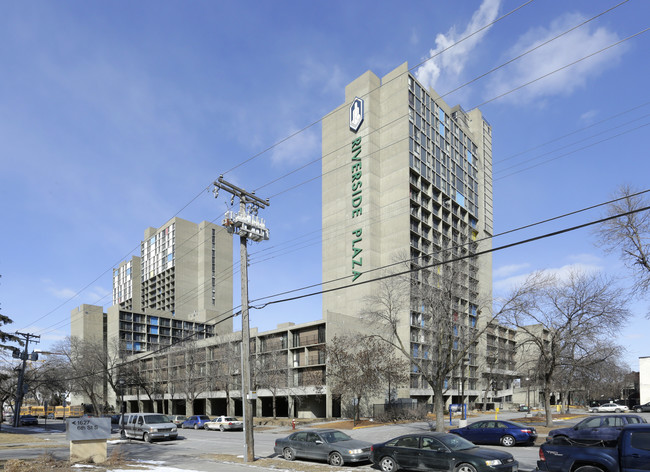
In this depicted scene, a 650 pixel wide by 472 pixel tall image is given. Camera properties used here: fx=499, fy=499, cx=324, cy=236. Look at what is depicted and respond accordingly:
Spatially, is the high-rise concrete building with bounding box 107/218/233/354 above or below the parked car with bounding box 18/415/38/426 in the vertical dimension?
above

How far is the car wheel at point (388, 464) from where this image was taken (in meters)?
16.5

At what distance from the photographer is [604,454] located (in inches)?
461

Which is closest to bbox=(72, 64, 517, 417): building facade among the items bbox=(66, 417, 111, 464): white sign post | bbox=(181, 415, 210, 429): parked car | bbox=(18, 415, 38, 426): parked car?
bbox=(181, 415, 210, 429): parked car

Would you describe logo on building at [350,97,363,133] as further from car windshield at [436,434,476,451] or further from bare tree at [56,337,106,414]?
car windshield at [436,434,476,451]

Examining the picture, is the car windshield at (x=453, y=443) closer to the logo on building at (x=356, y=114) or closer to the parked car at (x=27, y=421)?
the logo on building at (x=356, y=114)

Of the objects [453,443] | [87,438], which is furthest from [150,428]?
[453,443]

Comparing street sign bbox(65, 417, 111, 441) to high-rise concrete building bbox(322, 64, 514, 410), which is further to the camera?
high-rise concrete building bbox(322, 64, 514, 410)

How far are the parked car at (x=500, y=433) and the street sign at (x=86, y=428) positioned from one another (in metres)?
17.1

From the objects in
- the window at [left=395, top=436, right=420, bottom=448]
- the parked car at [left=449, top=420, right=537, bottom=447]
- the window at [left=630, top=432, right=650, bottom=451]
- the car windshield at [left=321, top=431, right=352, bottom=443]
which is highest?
the window at [left=630, top=432, right=650, bottom=451]

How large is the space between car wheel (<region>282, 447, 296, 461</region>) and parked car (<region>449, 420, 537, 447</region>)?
379 inches

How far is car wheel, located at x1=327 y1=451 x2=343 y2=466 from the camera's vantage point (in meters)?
19.0

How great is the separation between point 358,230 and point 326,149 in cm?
1604

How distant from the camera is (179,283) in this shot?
128375 mm

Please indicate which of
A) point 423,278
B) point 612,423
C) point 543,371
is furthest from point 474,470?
point 543,371
